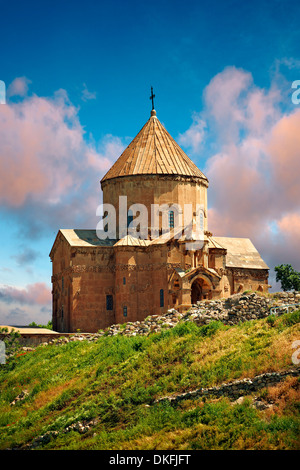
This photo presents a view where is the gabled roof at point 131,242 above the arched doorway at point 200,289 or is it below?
above

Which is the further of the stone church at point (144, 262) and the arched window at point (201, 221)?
the arched window at point (201, 221)

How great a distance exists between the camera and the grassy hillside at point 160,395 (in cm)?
1858

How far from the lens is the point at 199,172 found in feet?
152

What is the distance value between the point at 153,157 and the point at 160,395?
24.9m

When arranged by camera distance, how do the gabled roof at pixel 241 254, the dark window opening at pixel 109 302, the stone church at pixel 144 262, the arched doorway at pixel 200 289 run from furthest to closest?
1. the gabled roof at pixel 241 254
2. the dark window opening at pixel 109 302
3. the stone church at pixel 144 262
4. the arched doorway at pixel 200 289

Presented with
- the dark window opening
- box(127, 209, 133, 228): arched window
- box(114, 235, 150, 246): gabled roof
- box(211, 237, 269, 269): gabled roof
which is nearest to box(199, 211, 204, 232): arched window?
box(211, 237, 269, 269): gabled roof

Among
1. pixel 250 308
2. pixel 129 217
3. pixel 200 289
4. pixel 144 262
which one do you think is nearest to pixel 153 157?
pixel 129 217

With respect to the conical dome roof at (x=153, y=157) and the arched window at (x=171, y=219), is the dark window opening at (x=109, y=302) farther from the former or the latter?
the conical dome roof at (x=153, y=157)

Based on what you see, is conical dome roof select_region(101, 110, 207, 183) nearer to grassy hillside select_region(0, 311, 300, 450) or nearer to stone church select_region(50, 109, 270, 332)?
stone church select_region(50, 109, 270, 332)

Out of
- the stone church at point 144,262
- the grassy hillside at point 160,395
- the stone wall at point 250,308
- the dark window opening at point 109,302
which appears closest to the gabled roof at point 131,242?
the stone church at point 144,262

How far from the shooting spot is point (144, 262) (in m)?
42.0

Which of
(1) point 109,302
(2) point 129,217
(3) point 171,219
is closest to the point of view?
(1) point 109,302

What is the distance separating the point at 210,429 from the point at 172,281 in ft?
72.6

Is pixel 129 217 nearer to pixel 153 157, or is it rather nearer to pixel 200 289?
pixel 153 157
